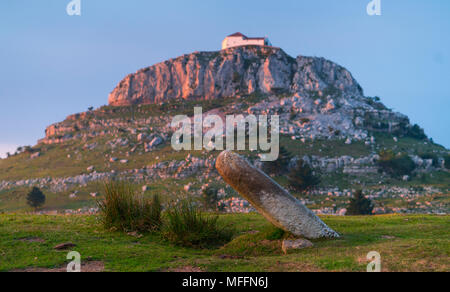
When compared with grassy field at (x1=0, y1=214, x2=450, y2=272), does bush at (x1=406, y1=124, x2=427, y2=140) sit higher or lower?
higher

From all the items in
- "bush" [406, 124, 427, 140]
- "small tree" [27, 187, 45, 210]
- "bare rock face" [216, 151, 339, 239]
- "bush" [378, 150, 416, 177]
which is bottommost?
"small tree" [27, 187, 45, 210]

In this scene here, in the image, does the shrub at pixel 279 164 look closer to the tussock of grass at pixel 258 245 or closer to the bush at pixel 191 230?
the bush at pixel 191 230

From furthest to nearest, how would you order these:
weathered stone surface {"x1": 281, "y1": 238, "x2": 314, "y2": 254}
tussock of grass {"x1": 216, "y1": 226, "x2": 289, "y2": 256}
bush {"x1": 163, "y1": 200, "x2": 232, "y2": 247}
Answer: bush {"x1": 163, "y1": 200, "x2": 232, "y2": 247}, tussock of grass {"x1": 216, "y1": 226, "x2": 289, "y2": 256}, weathered stone surface {"x1": 281, "y1": 238, "x2": 314, "y2": 254}

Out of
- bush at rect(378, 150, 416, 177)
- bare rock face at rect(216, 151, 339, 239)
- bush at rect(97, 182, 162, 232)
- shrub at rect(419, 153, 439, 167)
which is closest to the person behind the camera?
bare rock face at rect(216, 151, 339, 239)

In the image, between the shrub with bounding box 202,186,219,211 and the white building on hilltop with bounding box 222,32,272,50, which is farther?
the white building on hilltop with bounding box 222,32,272,50

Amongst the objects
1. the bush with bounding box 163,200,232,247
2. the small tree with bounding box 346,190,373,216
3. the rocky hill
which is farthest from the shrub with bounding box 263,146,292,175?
the bush with bounding box 163,200,232,247

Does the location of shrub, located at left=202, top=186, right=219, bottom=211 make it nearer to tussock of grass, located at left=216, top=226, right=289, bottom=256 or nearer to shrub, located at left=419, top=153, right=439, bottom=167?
tussock of grass, located at left=216, top=226, right=289, bottom=256

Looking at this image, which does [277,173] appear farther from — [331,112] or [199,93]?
[199,93]

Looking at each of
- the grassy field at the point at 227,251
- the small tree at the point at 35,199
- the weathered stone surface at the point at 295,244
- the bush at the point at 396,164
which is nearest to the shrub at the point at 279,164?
the bush at the point at 396,164

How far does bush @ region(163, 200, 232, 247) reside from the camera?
11.3 meters

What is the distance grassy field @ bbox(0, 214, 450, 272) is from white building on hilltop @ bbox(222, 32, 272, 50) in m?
118

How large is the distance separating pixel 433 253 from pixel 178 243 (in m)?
6.96
